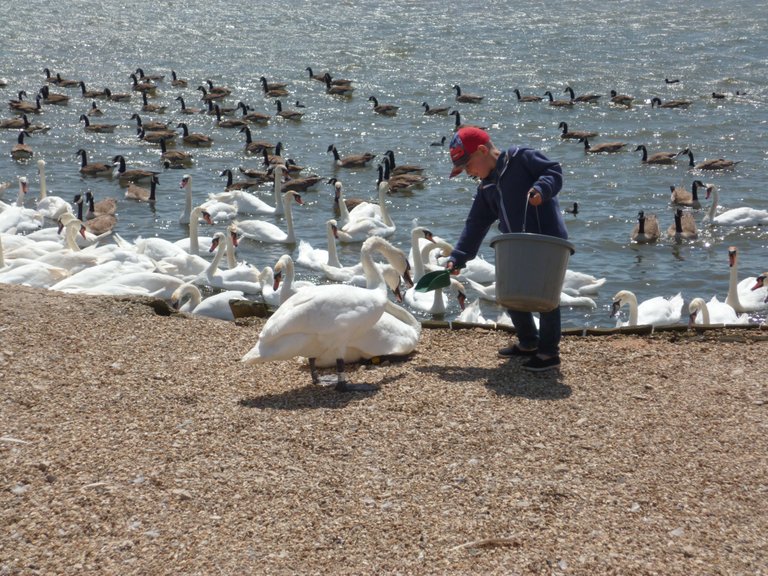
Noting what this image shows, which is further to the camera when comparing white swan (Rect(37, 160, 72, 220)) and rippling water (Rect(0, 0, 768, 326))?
white swan (Rect(37, 160, 72, 220))

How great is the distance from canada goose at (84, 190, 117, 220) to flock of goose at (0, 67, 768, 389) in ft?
0.08

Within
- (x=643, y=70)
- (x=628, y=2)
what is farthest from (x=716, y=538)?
(x=628, y=2)

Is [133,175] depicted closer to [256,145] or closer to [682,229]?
[256,145]

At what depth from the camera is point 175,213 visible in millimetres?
19344

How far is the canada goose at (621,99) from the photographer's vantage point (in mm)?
27859

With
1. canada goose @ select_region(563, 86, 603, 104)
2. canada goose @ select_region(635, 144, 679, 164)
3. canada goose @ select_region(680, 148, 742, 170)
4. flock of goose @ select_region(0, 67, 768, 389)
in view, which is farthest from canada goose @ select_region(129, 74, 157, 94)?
canada goose @ select_region(680, 148, 742, 170)

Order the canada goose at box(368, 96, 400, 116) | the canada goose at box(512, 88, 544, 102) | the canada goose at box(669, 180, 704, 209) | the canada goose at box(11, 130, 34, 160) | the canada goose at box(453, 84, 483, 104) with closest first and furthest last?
the canada goose at box(669, 180, 704, 209) → the canada goose at box(11, 130, 34, 160) → the canada goose at box(368, 96, 400, 116) → the canada goose at box(453, 84, 483, 104) → the canada goose at box(512, 88, 544, 102)

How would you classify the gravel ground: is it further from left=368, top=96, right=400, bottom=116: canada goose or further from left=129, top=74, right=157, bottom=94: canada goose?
left=129, top=74, right=157, bottom=94: canada goose

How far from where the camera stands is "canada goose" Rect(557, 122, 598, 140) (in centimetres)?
2421

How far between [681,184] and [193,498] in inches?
666

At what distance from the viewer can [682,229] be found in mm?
16828

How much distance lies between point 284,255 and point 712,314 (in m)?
4.84

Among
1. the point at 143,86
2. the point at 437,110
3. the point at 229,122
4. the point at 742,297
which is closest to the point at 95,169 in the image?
A: the point at 229,122

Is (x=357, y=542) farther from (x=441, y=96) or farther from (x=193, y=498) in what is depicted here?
(x=441, y=96)
